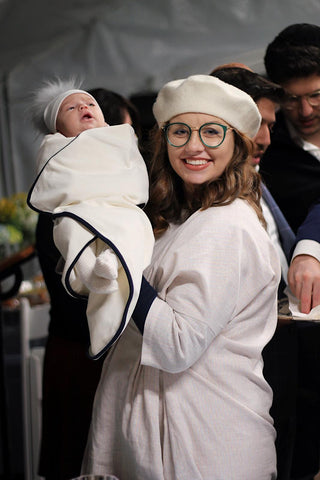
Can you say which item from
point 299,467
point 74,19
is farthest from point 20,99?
point 299,467

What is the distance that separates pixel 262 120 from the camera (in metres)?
1.03

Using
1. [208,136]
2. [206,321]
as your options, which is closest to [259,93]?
[208,136]

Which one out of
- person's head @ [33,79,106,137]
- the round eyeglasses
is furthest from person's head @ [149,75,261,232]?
person's head @ [33,79,106,137]

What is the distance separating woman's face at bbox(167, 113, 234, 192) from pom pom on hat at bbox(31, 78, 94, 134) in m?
0.19

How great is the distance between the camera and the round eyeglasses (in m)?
0.91

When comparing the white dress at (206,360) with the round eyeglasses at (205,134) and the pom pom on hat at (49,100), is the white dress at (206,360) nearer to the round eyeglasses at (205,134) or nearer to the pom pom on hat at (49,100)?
the round eyeglasses at (205,134)

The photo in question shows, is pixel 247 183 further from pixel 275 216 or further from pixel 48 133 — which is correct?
pixel 48 133

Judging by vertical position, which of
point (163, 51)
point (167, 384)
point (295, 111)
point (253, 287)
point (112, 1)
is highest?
point (112, 1)

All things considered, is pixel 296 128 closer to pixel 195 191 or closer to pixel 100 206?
pixel 195 191

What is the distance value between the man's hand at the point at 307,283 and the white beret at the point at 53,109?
43cm

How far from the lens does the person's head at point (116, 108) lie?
1.06m

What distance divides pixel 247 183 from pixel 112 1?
62 cm

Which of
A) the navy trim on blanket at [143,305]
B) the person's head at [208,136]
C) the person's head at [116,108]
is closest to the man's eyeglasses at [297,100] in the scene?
the person's head at [208,136]

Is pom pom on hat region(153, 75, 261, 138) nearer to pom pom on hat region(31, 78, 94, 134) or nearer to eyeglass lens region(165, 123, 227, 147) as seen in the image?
eyeglass lens region(165, 123, 227, 147)
